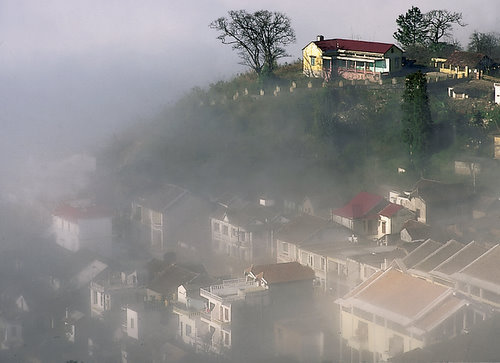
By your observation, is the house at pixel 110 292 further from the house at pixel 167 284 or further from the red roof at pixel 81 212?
the red roof at pixel 81 212

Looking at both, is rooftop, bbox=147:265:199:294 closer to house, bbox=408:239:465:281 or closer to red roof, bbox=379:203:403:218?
house, bbox=408:239:465:281

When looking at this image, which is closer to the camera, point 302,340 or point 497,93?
point 302,340

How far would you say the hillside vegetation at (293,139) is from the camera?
25.5m

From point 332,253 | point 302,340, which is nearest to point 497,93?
point 332,253

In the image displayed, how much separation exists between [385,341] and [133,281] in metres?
5.85

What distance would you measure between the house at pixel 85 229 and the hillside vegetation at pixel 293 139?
2239mm

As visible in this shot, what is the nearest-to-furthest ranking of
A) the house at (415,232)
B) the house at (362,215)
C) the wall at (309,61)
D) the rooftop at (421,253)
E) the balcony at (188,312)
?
the balcony at (188,312) < the rooftop at (421,253) < the house at (415,232) < the house at (362,215) < the wall at (309,61)

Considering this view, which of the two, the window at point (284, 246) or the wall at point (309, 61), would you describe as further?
the wall at point (309, 61)

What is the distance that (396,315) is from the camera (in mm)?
17516

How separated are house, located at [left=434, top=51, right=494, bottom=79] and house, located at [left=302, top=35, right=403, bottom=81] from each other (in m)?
1.31

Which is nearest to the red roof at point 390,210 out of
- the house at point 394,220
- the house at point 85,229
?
the house at point 394,220

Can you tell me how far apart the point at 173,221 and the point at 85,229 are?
2.01 metres

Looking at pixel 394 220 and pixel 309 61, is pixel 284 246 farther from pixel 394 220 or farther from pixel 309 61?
pixel 309 61

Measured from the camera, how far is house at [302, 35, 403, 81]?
28.6 meters
